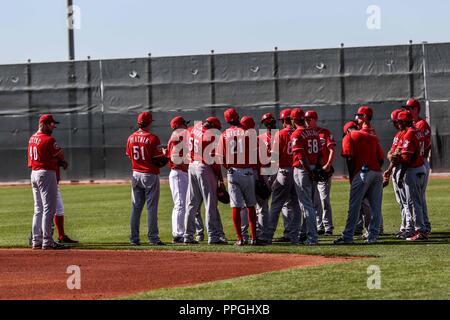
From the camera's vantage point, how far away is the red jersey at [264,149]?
15109 millimetres

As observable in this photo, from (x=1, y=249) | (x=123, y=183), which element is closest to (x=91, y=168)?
(x=123, y=183)

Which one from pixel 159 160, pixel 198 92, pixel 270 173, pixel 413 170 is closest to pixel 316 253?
pixel 270 173

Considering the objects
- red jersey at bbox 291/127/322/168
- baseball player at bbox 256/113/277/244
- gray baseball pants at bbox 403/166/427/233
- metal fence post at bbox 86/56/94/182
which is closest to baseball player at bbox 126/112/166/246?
baseball player at bbox 256/113/277/244

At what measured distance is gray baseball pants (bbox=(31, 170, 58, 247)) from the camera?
15125 mm

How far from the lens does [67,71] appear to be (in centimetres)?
3984

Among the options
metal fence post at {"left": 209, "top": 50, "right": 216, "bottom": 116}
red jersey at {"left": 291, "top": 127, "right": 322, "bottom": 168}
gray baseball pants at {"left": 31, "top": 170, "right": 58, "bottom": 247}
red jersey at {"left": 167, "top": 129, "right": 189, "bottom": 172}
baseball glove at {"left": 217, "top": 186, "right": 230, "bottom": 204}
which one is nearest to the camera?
→ red jersey at {"left": 291, "top": 127, "right": 322, "bottom": 168}

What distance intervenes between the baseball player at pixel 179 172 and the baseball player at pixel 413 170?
3281mm

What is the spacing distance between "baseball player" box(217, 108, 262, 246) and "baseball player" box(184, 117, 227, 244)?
0.33 meters

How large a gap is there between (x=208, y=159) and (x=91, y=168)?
78.2 ft

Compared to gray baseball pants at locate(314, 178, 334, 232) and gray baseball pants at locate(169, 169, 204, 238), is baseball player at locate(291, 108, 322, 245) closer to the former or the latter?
gray baseball pants at locate(314, 178, 334, 232)

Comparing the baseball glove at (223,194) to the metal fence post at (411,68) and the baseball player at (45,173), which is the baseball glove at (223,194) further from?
the metal fence post at (411,68)

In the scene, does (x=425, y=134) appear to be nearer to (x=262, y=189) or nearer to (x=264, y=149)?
(x=264, y=149)

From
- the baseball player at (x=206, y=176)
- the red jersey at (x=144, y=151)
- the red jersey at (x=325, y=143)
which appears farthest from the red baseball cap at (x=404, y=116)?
the red jersey at (x=144, y=151)
